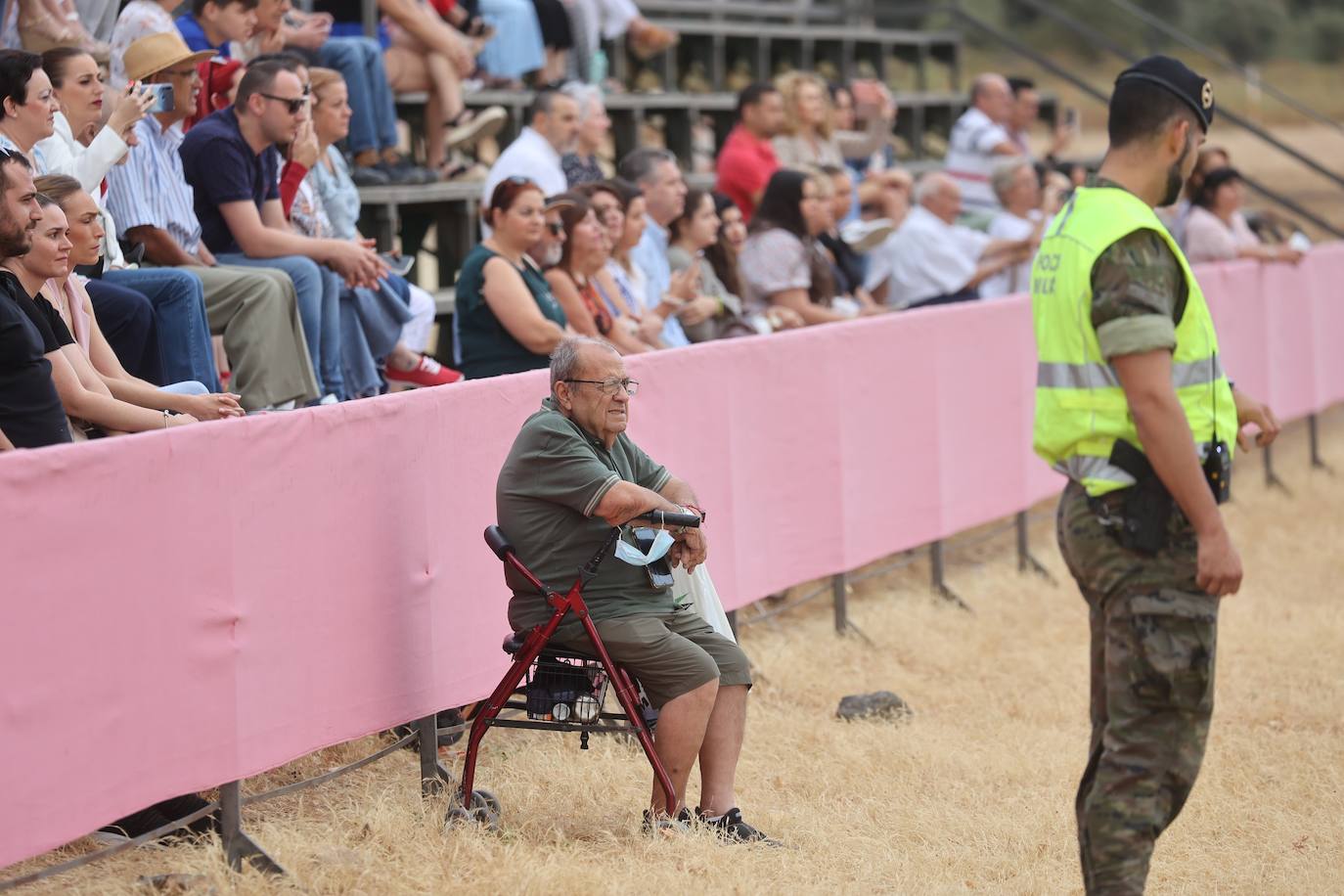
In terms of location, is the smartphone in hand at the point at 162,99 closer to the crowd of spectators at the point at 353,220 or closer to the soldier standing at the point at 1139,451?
the crowd of spectators at the point at 353,220

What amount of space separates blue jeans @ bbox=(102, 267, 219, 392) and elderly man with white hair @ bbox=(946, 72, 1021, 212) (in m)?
8.73

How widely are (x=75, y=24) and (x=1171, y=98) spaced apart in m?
5.44

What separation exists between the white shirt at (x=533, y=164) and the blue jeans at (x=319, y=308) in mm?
2268

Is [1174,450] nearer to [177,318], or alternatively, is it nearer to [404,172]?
[177,318]

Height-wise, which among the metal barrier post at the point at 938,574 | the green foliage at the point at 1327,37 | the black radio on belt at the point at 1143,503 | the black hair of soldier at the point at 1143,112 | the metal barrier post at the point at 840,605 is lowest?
the green foliage at the point at 1327,37

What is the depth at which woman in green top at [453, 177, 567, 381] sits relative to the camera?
7.77 meters

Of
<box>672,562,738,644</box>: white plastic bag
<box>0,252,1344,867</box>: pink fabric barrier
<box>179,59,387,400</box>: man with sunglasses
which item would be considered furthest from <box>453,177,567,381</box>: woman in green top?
<box>672,562,738,644</box>: white plastic bag

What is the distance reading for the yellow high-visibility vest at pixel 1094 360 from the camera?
13.9 ft

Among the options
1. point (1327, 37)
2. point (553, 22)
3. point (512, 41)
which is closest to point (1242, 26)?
point (1327, 37)

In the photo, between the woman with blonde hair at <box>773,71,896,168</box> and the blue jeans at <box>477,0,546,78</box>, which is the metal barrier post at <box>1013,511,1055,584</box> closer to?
the woman with blonde hair at <box>773,71,896,168</box>

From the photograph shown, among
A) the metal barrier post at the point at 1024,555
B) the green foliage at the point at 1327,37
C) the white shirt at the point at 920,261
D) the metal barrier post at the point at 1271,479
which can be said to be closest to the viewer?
the metal barrier post at the point at 1024,555

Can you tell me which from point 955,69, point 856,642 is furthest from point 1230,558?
point 955,69

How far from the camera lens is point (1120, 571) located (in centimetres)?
428

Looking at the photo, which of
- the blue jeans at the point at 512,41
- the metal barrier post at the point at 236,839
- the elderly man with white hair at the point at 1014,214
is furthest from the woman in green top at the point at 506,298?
the elderly man with white hair at the point at 1014,214
